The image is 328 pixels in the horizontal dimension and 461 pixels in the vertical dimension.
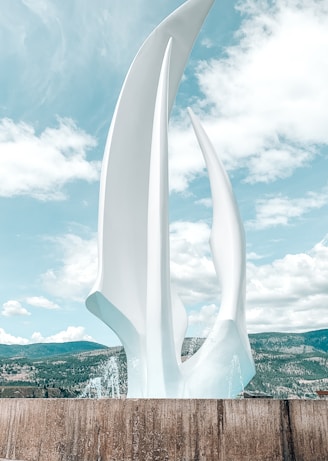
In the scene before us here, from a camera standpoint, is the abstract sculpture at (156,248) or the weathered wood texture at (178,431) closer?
the weathered wood texture at (178,431)

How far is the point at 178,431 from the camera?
6.07 meters

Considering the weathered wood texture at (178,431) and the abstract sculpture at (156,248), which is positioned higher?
the abstract sculpture at (156,248)

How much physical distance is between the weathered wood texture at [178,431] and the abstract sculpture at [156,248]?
3.78m

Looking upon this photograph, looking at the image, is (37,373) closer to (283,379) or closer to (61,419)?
(283,379)

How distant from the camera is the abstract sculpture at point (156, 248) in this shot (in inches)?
408

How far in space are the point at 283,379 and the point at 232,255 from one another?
9983 cm

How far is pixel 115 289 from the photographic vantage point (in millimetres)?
10938

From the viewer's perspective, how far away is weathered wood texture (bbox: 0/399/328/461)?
5.81 metres

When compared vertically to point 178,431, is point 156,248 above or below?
above

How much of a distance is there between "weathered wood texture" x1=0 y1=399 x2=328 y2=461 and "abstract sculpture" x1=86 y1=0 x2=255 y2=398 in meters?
3.78

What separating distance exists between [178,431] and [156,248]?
15.8ft

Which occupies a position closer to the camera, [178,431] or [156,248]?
[178,431]

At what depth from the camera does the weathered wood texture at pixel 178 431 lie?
19.1ft

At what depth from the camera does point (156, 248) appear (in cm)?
1044
